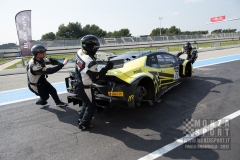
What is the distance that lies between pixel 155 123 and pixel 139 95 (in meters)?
0.70

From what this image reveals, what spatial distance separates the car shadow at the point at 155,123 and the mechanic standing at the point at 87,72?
39 centimetres

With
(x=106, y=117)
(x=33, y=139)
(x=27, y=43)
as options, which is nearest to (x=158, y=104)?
(x=106, y=117)

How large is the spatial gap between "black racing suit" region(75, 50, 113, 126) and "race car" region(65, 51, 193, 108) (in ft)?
0.80

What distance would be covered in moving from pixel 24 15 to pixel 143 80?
9.51 m

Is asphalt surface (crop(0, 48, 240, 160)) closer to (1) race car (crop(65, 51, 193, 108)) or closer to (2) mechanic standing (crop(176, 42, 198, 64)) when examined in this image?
(1) race car (crop(65, 51, 193, 108))

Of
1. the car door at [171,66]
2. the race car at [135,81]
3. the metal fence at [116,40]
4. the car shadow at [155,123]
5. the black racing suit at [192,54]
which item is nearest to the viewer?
the car shadow at [155,123]

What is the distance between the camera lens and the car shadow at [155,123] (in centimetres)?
285

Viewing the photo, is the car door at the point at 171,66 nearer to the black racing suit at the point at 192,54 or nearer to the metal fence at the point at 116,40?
the black racing suit at the point at 192,54

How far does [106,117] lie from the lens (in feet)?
13.2

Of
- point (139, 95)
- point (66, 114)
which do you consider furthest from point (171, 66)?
point (66, 114)

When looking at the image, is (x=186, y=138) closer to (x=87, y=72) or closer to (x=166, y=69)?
(x=87, y=72)

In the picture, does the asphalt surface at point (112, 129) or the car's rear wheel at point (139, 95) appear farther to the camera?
the car's rear wheel at point (139, 95)

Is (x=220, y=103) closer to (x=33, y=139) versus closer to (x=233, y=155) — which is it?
(x=233, y=155)

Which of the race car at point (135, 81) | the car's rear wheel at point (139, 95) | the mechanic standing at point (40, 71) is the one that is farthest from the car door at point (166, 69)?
the mechanic standing at point (40, 71)
